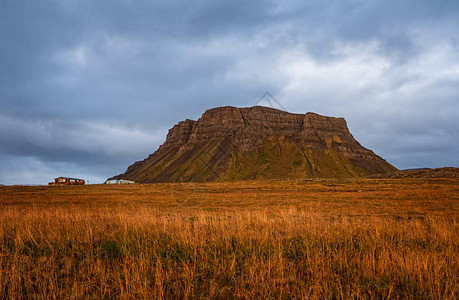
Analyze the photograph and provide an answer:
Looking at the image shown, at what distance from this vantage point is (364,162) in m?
198

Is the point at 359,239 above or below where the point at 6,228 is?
below

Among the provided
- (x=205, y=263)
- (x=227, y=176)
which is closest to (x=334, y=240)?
(x=205, y=263)

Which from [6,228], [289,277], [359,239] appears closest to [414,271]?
[289,277]

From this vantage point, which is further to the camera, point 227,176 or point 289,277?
point 227,176

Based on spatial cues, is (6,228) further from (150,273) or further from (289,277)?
(289,277)

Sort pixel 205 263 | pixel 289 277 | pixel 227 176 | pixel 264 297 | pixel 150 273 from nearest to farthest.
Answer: pixel 264 297, pixel 289 277, pixel 150 273, pixel 205 263, pixel 227 176

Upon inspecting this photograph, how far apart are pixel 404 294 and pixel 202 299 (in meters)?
3.40

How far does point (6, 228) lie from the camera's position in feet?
29.9

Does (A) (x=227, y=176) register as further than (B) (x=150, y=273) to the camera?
Yes

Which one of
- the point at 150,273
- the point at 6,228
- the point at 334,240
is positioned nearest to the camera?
the point at 150,273

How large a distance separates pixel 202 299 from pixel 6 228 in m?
9.16

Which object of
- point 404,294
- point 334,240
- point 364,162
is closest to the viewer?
point 404,294

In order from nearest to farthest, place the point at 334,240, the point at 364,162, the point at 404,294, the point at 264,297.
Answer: the point at 264,297
the point at 404,294
the point at 334,240
the point at 364,162

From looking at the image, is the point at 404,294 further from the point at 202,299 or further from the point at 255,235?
the point at 255,235
